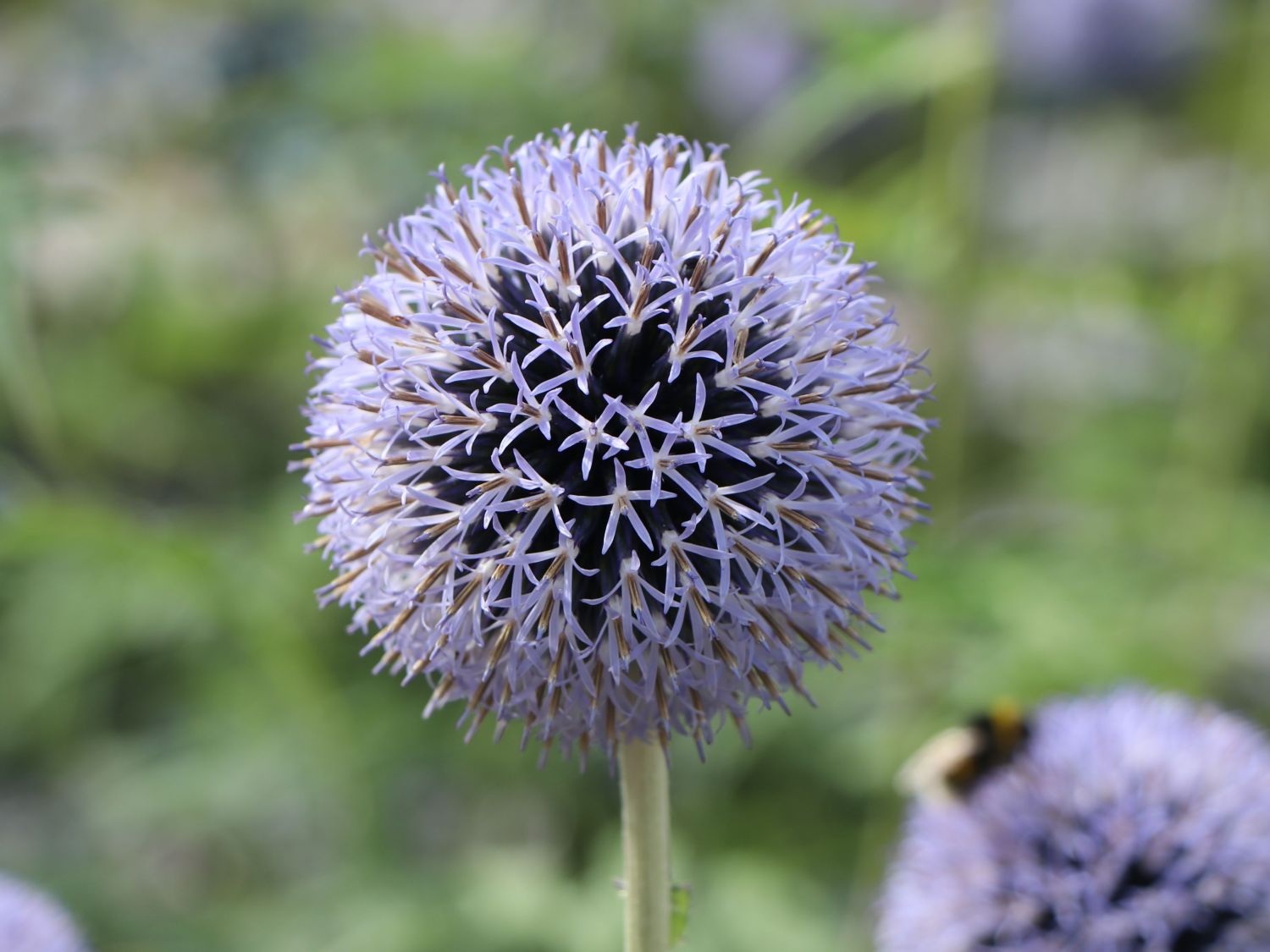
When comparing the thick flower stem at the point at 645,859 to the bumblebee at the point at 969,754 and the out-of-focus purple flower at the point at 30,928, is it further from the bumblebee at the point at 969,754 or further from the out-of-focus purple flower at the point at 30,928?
the out-of-focus purple flower at the point at 30,928

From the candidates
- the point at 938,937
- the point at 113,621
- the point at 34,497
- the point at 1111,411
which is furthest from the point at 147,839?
the point at 1111,411

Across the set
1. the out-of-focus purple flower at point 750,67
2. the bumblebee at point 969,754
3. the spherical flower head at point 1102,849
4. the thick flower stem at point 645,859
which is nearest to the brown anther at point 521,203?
the thick flower stem at point 645,859

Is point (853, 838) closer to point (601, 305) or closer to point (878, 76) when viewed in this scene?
point (878, 76)

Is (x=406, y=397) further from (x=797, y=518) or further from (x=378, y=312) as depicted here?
(x=797, y=518)

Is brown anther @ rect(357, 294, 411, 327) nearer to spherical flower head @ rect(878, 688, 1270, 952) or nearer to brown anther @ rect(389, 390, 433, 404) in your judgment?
brown anther @ rect(389, 390, 433, 404)

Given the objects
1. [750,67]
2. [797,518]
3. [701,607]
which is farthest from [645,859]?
[750,67]

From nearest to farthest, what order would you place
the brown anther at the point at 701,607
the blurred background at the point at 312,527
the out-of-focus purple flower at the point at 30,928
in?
the brown anther at the point at 701,607 → the out-of-focus purple flower at the point at 30,928 → the blurred background at the point at 312,527
